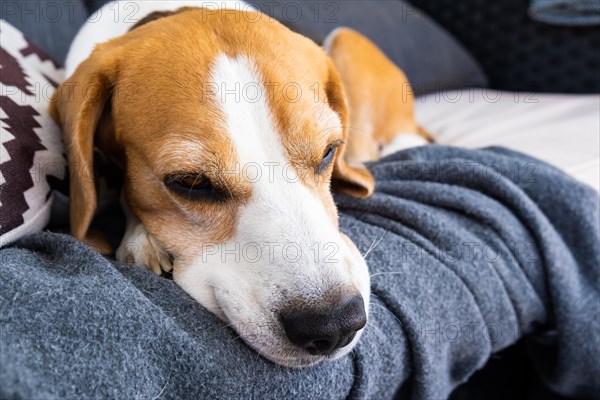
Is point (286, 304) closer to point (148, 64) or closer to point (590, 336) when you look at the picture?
point (148, 64)

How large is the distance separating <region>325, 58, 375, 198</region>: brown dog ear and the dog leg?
49 centimetres

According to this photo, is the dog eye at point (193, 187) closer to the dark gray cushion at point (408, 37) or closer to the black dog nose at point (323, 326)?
the black dog nose at point (323, 326)

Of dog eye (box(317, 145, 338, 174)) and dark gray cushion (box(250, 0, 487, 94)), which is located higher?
dog eye (box(317, 145, 338, 174))

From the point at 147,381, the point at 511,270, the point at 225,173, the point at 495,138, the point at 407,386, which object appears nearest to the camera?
the point at 147,381

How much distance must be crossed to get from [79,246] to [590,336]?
1240 millimetres

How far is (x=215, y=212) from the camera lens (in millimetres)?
1159

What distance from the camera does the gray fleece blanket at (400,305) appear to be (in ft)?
2.74

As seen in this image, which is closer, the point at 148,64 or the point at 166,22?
the point at 148,64

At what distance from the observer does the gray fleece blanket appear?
83cm

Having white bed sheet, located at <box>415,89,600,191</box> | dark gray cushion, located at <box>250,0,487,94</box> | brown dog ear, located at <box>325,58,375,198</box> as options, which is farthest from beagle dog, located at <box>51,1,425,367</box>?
dark gray cushion, located at <box>250,0,487,94</box>

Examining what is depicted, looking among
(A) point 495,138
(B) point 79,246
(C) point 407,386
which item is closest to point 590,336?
(C) point 407,386

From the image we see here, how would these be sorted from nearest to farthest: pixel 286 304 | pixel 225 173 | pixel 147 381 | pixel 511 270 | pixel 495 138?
pixel 147 381
pixel 286 304
pixel 225 173
pixel 511 270
pixel 495 138

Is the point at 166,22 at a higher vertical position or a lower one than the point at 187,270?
higher

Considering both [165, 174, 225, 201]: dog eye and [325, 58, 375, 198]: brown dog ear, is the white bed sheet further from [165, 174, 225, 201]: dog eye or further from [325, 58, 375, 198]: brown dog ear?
[165, 174, 225, 201]: dog eye
